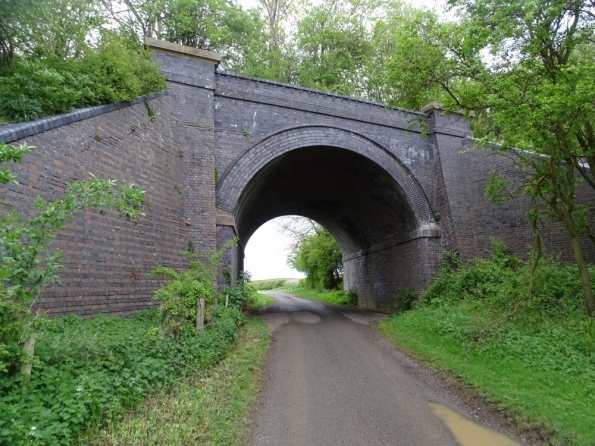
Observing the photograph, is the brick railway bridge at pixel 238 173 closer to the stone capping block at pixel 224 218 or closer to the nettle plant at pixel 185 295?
the stone capping block at pixel 224 218

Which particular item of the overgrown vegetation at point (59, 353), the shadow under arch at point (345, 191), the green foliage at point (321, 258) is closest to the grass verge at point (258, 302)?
the shadow under arch at point (345, 191)

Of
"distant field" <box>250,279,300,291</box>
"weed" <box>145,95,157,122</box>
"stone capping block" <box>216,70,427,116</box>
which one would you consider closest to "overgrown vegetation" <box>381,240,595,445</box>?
"stone capping block" <box>216,70,427,116</box>

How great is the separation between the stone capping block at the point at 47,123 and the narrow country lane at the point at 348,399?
467 centimetres

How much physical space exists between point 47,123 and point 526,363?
810 centimetres

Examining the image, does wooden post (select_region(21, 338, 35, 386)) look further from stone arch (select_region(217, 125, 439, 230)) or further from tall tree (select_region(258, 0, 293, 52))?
tall tree (select_region(258, 0, 293, 52))

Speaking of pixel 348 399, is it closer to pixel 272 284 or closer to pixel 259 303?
pixel 259 303

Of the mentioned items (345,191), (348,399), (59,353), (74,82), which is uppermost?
(345,191)

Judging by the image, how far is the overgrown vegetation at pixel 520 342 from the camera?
4.63 metres

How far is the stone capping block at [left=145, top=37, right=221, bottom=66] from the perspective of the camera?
1001 centimetres

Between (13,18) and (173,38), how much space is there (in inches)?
490

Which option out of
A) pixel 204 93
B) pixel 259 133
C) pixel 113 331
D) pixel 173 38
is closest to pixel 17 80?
pixel 113 331

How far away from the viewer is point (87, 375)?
360 cm

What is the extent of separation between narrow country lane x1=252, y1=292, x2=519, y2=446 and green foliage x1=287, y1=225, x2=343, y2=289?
17.0 m

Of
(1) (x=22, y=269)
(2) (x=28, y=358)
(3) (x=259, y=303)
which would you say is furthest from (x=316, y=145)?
(3) (x=259, y=303)
